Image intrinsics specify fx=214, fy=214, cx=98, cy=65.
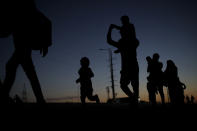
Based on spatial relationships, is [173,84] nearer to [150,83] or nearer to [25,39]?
[150,83]

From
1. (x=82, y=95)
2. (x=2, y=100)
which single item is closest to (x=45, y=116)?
(x=2, y=100)

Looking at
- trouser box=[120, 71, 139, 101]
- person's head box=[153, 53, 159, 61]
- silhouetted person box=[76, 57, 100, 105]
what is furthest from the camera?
person's head box=[153, 53, 159, 61]

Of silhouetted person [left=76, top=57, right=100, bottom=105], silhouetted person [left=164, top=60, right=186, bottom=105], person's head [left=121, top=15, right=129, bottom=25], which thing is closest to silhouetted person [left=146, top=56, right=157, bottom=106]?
silhouetted person [left=164, top=60, right=186, bottom=105]

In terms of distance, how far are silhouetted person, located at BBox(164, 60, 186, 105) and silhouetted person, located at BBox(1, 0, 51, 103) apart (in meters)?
5.99

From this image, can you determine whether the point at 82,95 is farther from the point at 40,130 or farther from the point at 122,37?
the point at 40,130

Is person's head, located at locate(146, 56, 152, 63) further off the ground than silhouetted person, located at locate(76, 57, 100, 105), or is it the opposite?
person's head, located at locate(146, 56, 152, 63)

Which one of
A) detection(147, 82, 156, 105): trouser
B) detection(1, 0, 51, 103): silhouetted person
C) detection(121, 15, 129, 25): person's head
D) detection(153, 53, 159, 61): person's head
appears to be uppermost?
detection(121, 15, 129, 25): person's head

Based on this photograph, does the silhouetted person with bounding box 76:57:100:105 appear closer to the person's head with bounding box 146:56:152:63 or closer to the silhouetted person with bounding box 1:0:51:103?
the person's head with bounding box 146:56:152:63

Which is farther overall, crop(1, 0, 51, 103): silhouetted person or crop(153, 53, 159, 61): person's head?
crop(153, 53, 159, 61): person's head

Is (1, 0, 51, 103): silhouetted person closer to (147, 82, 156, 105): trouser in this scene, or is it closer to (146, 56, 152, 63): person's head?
(146, 56, 152, 63): person's head

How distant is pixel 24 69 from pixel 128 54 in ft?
9.30

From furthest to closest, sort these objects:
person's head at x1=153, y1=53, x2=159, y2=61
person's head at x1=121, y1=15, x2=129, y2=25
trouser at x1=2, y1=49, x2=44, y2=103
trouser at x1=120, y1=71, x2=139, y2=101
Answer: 1. person's head at x1=153, y1=53, x2=159, y2=61
2. person's head at x1=121, y1=15, x2=129, y2=25
3. trouser at x1=120, y1=71, x2=139, y2=101
4. trouser at x1=2, y1=49, x2=44, y2=103

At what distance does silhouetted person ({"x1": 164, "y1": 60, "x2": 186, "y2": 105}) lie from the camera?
829cm

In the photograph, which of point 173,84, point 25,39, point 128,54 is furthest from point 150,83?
point 25,39
